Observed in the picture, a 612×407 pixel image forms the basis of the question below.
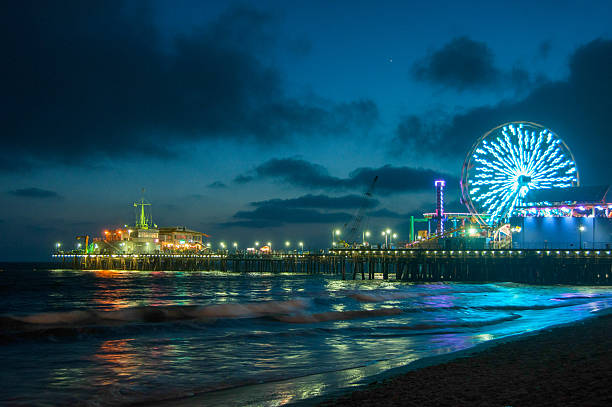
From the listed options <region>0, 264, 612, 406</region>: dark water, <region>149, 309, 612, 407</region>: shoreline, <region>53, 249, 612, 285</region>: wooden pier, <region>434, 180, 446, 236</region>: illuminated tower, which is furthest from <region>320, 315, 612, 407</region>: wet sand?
<region>434, 180, 446, 236</region>: illuminated tower

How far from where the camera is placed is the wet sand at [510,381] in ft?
25.8

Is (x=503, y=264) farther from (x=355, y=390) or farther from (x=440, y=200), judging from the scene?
(x=440, y=200)

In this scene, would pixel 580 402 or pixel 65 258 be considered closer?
pixel 580 402

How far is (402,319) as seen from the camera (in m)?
24.1

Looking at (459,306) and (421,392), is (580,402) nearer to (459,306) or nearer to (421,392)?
(421,392)

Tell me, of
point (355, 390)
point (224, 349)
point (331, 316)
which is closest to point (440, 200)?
point (331, 316)

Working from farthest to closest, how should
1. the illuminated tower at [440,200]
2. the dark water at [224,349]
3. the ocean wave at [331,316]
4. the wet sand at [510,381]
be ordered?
Result: 1. the illuminated tower at [440,200]
2. the ocean wave at [331,316]
3. the dark water at [224,349]
4. the wet sand at [510,381]

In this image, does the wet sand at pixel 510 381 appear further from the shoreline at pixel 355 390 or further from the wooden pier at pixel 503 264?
the wooden pier at pixel 503 264

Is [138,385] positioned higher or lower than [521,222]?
lower

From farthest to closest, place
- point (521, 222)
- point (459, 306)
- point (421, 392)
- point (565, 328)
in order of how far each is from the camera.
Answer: point (521, 222) → point (459, 306) → point (565, 328) → point (421, 392)

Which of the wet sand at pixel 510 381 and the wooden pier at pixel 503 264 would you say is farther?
the wooden pier at pixel 503 264

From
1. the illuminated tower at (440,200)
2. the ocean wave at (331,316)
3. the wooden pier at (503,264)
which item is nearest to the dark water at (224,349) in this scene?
the ocean wave at (331,316)

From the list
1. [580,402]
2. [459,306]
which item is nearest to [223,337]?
[580,402]

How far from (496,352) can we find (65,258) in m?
168
